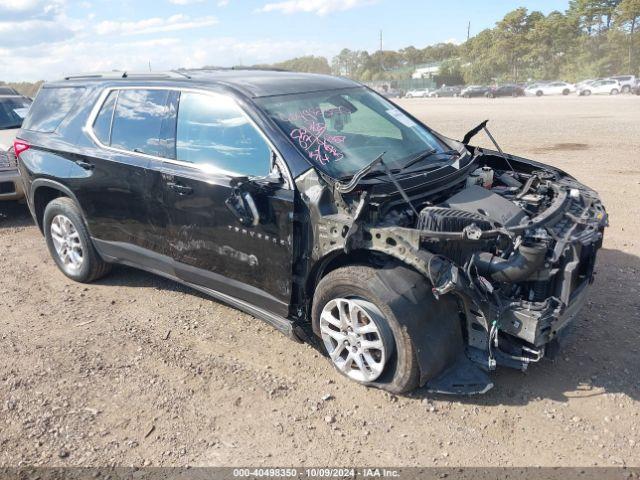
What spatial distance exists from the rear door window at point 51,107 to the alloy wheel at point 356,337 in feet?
11.1

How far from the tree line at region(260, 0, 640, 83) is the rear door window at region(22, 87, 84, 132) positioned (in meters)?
53.5

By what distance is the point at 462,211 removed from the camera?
341 centimetres

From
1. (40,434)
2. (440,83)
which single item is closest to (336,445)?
(40,434)

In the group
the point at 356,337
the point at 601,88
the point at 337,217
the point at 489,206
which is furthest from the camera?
the point at 601,88

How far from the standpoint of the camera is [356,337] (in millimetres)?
3479

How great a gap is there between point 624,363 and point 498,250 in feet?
4.57

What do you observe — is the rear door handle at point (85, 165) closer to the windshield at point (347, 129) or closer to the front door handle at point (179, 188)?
the front door handle at point (179, 188)

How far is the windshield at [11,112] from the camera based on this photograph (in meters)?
9.21

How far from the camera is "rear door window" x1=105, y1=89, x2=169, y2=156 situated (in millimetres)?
4309

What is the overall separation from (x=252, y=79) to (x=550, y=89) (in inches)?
2044

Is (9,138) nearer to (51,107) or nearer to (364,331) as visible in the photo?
(51,107)

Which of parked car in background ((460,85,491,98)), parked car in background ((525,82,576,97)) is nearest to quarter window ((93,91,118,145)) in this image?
parked car in background ((525,82,576,97))

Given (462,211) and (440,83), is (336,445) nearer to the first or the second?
(462,211)

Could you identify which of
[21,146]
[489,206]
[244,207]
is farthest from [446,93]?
[244,207]
